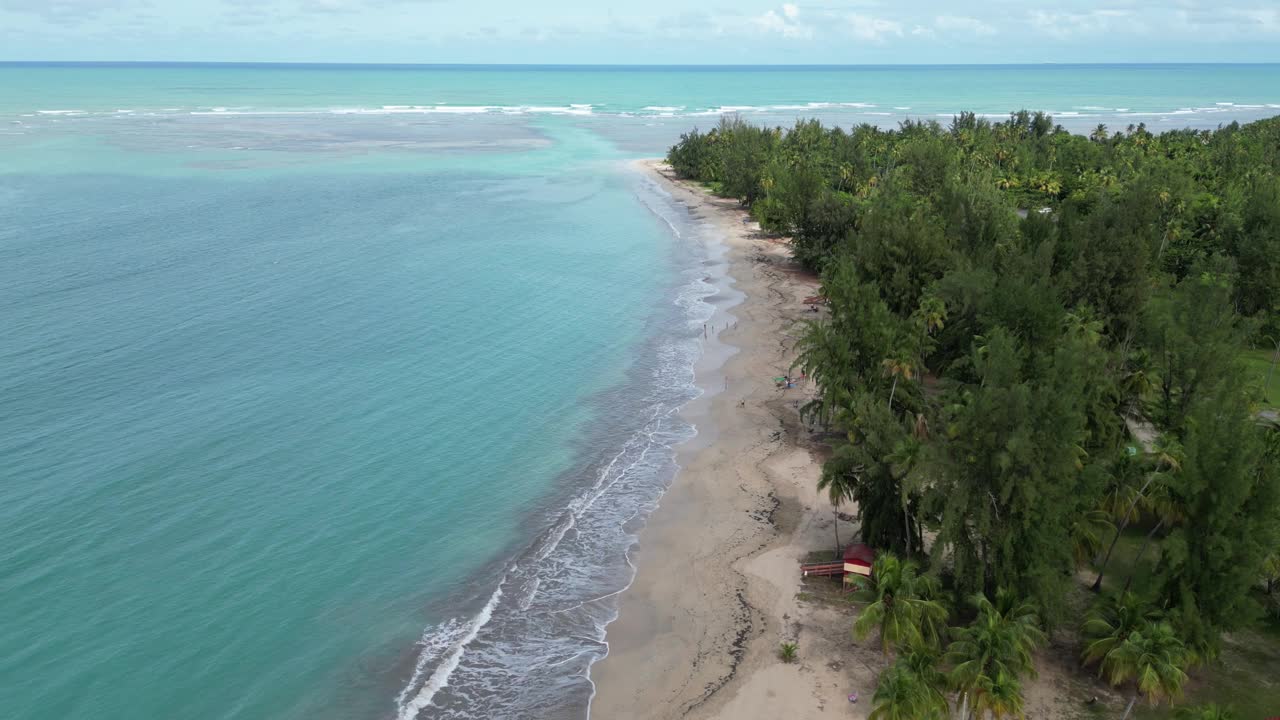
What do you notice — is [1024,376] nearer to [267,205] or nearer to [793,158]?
[793,158]

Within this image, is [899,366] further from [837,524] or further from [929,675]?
[929,675]

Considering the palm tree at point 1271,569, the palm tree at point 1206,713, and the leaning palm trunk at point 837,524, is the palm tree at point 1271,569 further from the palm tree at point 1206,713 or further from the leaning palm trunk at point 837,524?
the leaning palm trunk at point 837,524

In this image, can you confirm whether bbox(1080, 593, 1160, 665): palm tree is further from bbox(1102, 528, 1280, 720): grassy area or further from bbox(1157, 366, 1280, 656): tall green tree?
bbox(1102, 528, 1280, 720): grassy area

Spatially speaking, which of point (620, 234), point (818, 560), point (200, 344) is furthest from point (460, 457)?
point (620, 234)

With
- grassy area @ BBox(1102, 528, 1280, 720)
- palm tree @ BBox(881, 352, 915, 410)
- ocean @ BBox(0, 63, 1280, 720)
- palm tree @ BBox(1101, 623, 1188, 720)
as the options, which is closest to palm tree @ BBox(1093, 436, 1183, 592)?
grassy area @ BBox(1102, 528, 1280, 720)

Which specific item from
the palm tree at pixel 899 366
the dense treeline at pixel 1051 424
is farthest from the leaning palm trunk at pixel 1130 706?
the palm tree at pixel 899 366

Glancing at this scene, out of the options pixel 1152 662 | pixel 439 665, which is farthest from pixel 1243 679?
pixel 439 665

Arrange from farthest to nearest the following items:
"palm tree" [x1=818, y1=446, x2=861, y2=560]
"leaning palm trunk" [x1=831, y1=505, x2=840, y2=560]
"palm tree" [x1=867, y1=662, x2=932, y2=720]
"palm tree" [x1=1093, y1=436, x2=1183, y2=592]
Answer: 1. "leaning palm trunk" [x1=831, y1=505, x2=840, y2=560]
2. "palm tree" [x1=818, y1=446, x2=861, y2=560]
3. "palm tree" [x1=1093, y1=436, x2=1183, y2=592]
4. "palm tree" [x1=867, y1=662, x2=932, y2=720]
